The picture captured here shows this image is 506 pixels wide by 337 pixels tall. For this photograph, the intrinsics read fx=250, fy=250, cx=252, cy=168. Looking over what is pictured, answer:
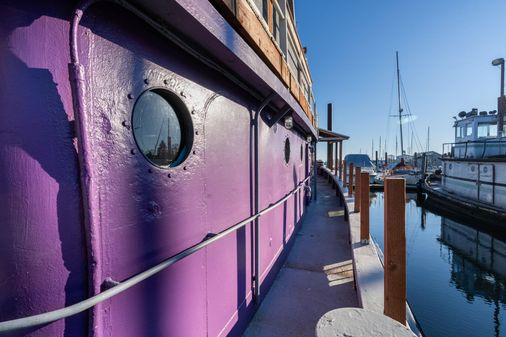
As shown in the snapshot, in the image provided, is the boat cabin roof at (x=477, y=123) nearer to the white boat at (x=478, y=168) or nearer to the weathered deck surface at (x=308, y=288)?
the white boat at (x=478, y=168)

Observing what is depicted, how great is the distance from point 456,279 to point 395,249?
334 inches

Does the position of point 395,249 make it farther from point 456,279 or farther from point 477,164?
point 477,164

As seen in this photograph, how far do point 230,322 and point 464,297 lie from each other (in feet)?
26.5

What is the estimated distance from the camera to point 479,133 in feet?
59.2

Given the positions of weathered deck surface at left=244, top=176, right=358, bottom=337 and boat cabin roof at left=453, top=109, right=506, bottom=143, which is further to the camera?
boat cabin roof at left=453, top=109, right=506, bottom=143

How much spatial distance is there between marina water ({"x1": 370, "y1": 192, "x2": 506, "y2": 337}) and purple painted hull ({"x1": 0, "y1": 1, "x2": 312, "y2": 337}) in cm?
669

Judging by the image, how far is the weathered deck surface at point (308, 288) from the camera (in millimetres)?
3138

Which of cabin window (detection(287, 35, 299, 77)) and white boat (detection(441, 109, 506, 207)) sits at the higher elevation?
cabin window (detection(287, 35, 299, 77))

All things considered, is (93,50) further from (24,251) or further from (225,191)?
(225,191)

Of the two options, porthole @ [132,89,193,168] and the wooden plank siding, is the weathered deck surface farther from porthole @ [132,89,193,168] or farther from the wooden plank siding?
the wooden plank siding

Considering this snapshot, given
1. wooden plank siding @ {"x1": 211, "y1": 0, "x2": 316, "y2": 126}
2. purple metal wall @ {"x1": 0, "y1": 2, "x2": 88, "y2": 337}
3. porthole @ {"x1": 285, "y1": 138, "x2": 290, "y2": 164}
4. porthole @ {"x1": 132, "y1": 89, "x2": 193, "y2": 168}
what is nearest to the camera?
purple metal wall @ {"x1": 0, "y1": 2, "x2": 88, "y2": 337}

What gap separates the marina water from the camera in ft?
19.8

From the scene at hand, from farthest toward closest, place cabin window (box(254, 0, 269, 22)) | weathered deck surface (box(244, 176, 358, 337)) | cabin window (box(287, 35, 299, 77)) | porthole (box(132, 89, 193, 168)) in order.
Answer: cabin window (box(287, 35, 299, 77)) → cabin window (box(254, 0, 269, 22)) → weathered deck surface (box(244, 176, 358, 337)) → porthole (box(132, 89, 193, 168))

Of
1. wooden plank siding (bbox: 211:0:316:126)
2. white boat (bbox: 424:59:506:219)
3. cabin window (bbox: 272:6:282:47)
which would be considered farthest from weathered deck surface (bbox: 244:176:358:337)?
white boat (bbox: 424:59:506:219)
